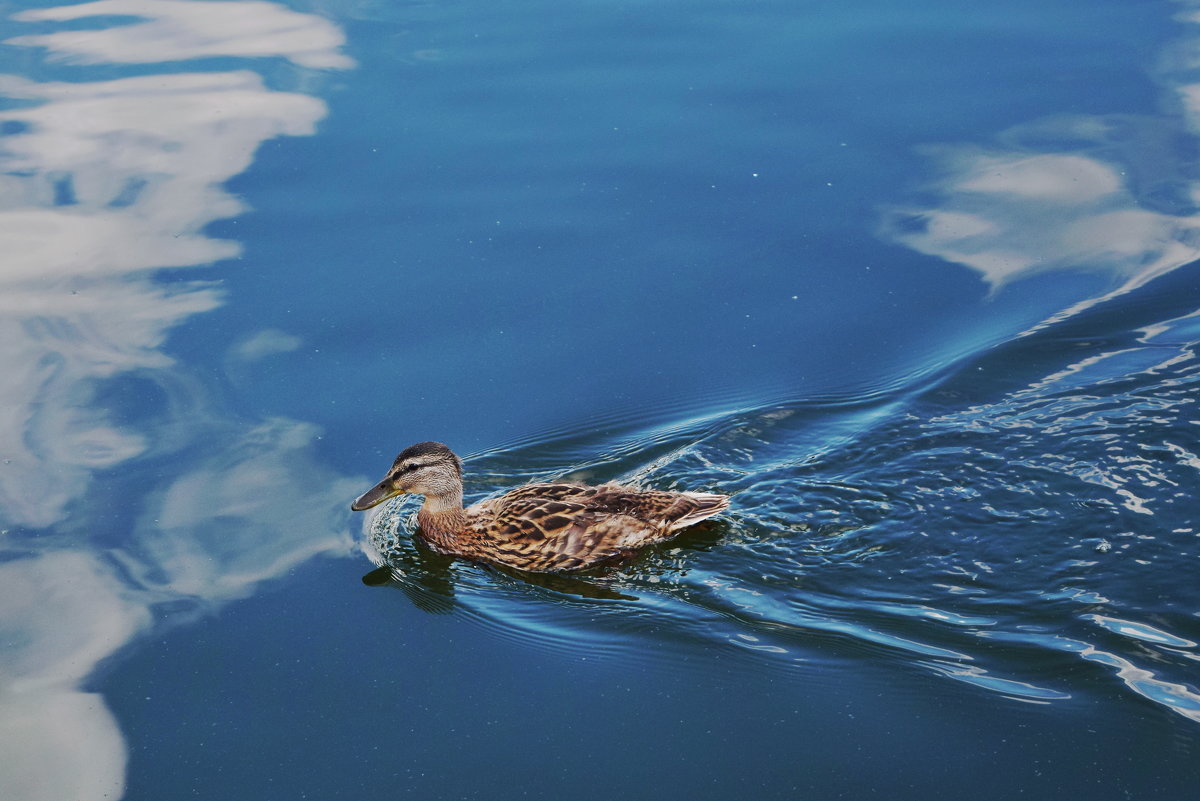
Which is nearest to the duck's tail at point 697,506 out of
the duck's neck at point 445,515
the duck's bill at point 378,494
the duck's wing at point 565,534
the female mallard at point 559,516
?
the female mallard at point 559,516

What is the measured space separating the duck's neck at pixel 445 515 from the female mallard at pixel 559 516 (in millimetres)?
106

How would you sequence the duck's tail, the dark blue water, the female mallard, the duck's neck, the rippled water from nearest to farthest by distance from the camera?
the dark blue water → the rippled water → the duck's tail → the female mallard → the duck's neck

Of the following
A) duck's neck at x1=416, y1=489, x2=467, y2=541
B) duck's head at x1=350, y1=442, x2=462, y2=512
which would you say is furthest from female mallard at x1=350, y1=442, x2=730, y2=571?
duck's neck at x1=416, y1=489, x2=467, y2=541

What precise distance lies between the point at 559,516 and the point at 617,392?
143 centimetres

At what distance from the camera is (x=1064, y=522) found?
7473mm

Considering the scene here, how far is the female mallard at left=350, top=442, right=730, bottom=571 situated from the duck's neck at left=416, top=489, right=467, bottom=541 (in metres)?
0.11

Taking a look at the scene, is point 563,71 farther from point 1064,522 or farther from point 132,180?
point 1064,522

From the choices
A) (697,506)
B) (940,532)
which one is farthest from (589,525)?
(940,532)

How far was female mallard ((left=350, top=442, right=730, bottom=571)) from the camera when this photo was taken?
7824 mm

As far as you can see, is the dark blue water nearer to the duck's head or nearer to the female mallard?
the female mallard

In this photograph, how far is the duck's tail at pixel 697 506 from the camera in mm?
7715

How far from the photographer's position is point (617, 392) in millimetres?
9039

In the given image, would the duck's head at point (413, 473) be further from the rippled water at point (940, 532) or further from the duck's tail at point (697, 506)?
the duck's tail at point (697, 506)

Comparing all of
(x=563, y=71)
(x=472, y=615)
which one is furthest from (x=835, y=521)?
(x=563, y=71)
